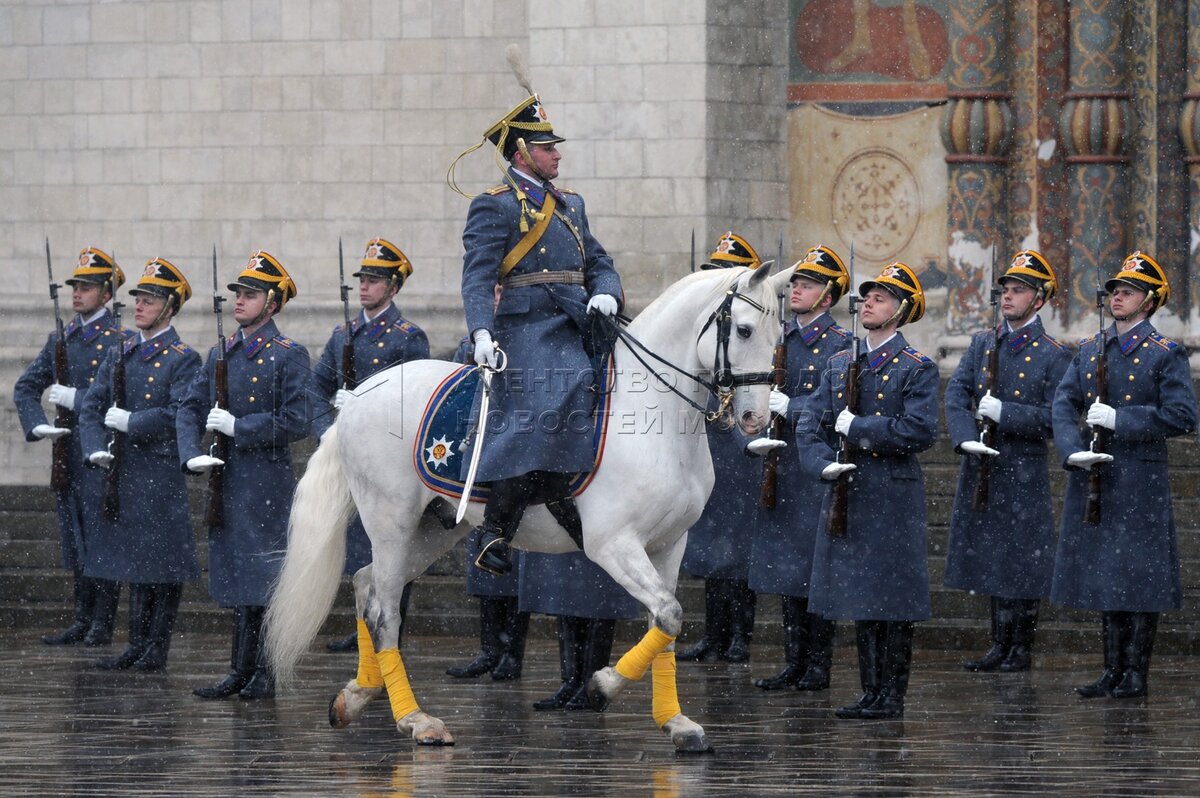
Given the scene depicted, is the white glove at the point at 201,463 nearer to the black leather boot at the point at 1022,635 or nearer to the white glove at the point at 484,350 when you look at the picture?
the white glove at the point at 484,350

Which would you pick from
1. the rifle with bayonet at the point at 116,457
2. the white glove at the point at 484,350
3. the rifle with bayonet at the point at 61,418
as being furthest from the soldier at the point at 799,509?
the rifle with bayonet at the point at 61,418

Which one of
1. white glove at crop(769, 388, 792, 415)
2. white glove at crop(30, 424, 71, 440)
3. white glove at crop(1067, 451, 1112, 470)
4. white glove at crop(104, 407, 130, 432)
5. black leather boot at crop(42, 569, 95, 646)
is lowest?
black leather boot at crop(42, 569, 95, 646)

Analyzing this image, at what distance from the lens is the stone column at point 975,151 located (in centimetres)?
1497

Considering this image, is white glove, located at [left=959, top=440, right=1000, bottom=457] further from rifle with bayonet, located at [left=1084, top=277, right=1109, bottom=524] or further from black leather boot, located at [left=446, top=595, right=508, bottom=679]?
black leather boot, located at [left=446, top=595, right=508, bottom=679]

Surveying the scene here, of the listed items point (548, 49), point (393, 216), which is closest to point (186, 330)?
point (393, 216)

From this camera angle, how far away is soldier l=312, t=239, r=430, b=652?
11477 millimetres

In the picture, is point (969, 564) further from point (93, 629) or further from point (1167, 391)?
point (93, 629)

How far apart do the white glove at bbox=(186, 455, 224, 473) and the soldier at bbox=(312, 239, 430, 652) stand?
3.37 feet

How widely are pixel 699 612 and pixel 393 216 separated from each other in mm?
5374

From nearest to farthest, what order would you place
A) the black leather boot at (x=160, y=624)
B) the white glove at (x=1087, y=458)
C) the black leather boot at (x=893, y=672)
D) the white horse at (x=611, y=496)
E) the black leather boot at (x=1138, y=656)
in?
the white horse at (x=611, y=496), the black leather boot at (x=893, y=672), the black leather boot at (x=1138, y=656), the white glove at (x=1087, y=458), the black leather boot at (x=160, y=624)

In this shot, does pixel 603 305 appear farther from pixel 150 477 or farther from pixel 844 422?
pixel 150 477

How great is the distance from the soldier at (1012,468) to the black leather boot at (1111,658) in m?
0.86

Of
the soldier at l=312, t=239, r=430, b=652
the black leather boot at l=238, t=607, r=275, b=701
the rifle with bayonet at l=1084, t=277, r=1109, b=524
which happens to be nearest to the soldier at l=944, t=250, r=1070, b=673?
the rifle with bayonet at l=1084, t=277, r=1109, b=524

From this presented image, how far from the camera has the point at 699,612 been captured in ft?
40.7
